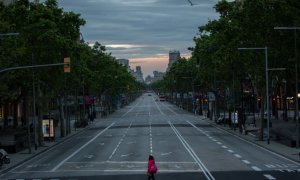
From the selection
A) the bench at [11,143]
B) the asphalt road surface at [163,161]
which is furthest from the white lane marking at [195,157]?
the bench at [11,143]

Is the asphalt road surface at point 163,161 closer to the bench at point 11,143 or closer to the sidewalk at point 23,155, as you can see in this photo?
the sidewalk at point 23,155

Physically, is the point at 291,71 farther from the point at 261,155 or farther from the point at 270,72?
the point at 261,155

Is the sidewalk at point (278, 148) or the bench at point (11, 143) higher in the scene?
the bench at point (11, 143)

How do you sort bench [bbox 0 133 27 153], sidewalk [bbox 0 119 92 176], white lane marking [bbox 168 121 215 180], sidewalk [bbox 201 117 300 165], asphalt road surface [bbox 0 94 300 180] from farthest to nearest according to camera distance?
→ 1. bench [bbox 0 133 27 153]
2. sidewalk [bbox 201 117 300 165]
3. sidewalk [bbox 0 119 92 176]
4. asphalt road surface [bbox 0 94 300 180]
5. white lane marking [bbox 168 121 215 180]

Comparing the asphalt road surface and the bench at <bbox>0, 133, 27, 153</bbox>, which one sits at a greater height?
the bench at <bbox>0, 133, 27, 153</bbox>

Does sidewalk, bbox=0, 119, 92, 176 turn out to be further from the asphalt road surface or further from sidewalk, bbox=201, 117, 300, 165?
sidewalk, bbox=201, 117, 300, 165

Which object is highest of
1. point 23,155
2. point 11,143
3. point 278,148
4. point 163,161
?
point 11,143

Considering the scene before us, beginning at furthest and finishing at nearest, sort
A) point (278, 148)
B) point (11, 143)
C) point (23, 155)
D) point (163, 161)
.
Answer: point (11, 143)
point (278, 148)
point (23, 155)
point (163, 161)

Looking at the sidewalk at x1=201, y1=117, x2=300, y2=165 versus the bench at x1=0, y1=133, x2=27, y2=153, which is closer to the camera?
the sidewalk at x1=201, y1=117, x2=300, y2=165

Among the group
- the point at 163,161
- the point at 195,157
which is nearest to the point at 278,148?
the point at 195,157

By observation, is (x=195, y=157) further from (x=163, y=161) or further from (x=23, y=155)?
(x=23, y=155)

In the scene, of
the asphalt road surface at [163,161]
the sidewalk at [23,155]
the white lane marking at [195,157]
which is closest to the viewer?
the white lane marking at [195,157]

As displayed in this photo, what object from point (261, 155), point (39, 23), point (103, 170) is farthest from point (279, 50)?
point (103, 170)

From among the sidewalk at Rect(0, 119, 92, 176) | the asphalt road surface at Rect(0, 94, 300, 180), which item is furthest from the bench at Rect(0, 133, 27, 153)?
the asphalt road surface at Rect(0, 94, 300, 180)
